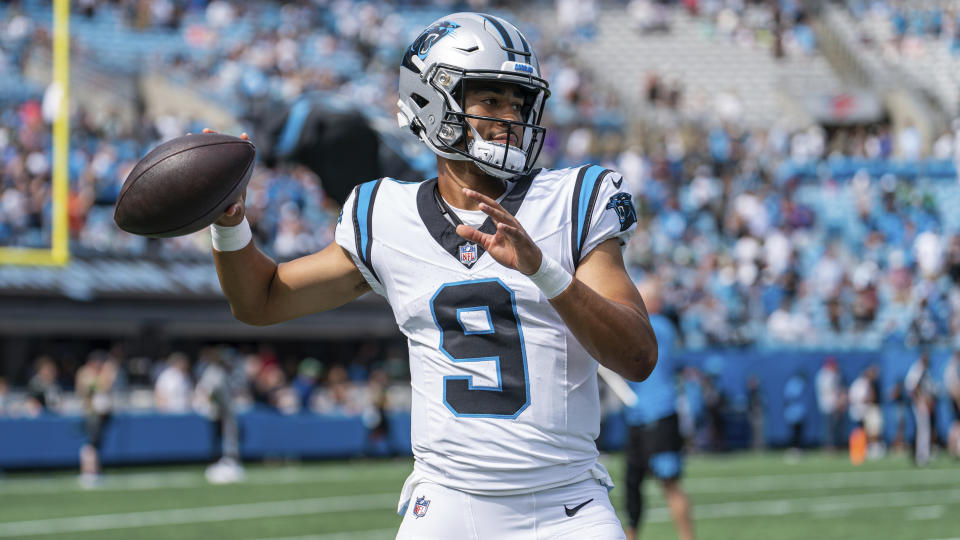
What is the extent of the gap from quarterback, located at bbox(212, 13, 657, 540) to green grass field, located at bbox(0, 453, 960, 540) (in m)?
6.15

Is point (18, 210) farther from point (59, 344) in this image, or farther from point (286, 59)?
point (286, 59)

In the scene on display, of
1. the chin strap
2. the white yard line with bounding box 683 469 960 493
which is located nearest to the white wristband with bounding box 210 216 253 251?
the chin strap

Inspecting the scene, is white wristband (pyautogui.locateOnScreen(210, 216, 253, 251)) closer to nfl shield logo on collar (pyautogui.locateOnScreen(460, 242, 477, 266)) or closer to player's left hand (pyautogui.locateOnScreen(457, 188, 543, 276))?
nfl shield logo on collar (pyautogui.locateOnScreen(460, 242, 477, 266))

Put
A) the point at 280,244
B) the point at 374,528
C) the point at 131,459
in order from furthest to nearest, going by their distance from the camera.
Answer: the point at 280,244 → the point at 131,459 → the point at 374,528

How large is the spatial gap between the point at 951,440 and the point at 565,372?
51.1 feet

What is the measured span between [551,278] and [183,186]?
1038 mm

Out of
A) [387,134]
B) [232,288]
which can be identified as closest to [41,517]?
[387,134]

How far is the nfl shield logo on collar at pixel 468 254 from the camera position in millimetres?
2990

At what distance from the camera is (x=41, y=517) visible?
32.7 ft

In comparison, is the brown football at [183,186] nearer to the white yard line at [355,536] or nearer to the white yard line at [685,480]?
the white yard line at [355,536]

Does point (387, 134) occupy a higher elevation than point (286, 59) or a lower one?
lower

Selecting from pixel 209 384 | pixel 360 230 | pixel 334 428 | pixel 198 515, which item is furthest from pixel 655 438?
pixel 334 428

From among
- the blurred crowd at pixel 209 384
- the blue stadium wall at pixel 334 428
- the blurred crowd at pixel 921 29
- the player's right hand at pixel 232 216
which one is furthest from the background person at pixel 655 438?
the blurred crowd at pixel 921 29

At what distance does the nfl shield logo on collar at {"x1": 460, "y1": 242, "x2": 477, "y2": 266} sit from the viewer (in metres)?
2.99
